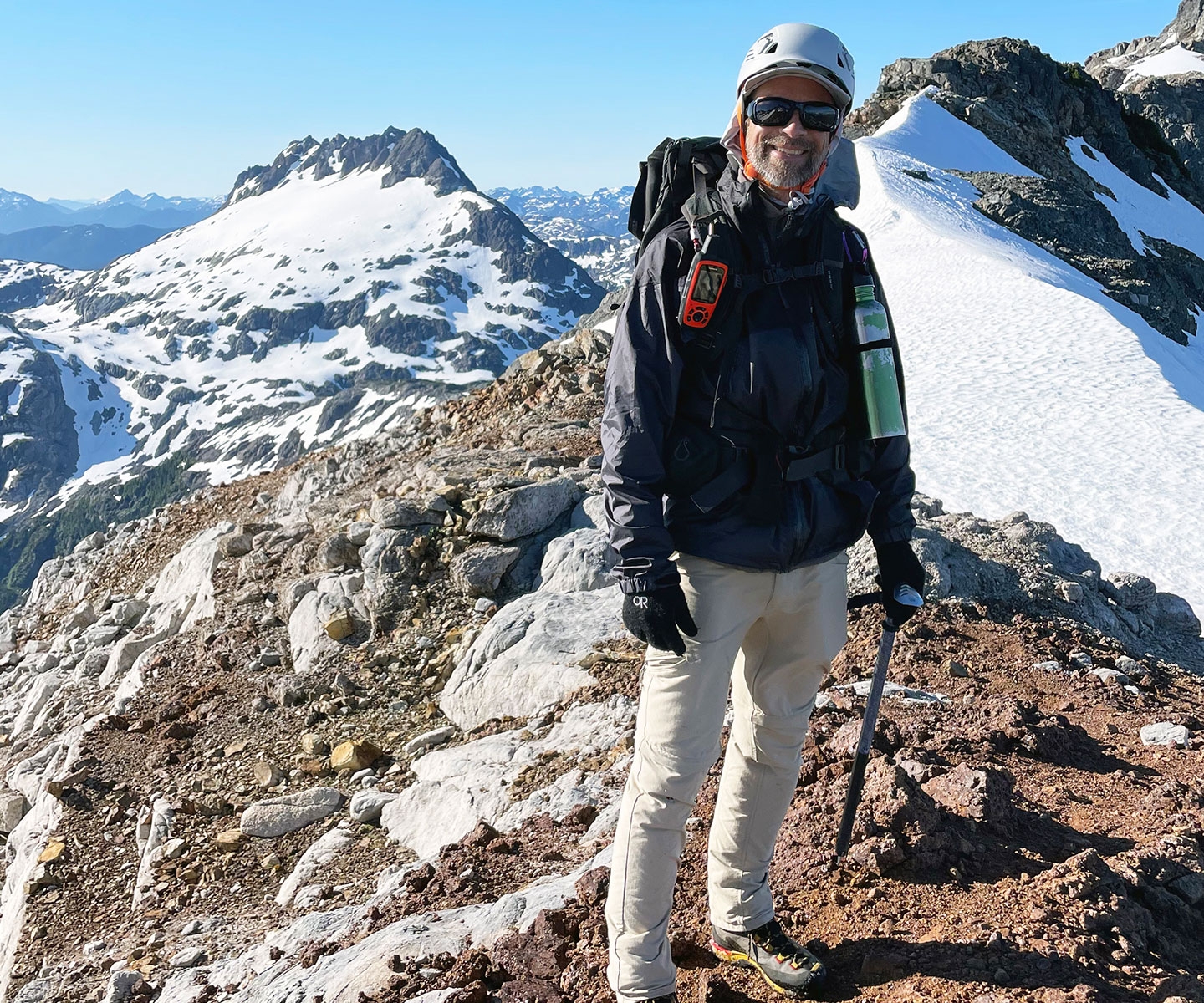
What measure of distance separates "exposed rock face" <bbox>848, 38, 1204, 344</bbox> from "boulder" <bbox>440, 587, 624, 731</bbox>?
95.1 feet

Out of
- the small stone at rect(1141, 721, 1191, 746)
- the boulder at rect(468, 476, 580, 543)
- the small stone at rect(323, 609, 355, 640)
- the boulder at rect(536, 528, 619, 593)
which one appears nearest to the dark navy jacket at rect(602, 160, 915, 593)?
the small stone at rect(1141, 721, 1191, 746)

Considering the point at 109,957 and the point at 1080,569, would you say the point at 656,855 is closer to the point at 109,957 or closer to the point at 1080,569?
the point at 109,957

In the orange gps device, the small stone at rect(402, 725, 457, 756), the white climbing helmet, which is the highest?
the white climbing helmet

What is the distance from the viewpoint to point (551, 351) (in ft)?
67.3

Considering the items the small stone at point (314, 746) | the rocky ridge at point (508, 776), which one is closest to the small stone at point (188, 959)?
the rocky ridge at point (508, 776)

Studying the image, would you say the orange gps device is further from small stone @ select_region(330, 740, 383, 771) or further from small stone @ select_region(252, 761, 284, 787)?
small stone @ select_region(252, 761, 284, 787)

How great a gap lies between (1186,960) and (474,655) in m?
6.49

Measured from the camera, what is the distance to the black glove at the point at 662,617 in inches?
145

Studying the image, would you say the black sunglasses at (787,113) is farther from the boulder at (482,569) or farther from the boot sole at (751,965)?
the boulder at (482,569)

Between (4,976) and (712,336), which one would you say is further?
(4,976)

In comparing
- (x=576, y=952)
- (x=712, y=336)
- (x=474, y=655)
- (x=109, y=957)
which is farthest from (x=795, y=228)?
(x=109, y=957)

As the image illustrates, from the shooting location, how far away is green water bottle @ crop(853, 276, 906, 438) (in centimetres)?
404

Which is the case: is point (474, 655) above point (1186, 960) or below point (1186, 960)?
below

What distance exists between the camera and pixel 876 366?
4.04 metres
